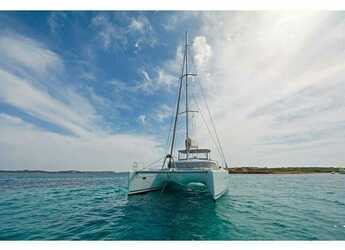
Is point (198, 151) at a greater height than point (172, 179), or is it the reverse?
point (198, 151)

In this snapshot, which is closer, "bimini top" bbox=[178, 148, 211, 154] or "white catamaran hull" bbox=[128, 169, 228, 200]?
"white catamaran hull" bbox=[128, 169, 228, 200]

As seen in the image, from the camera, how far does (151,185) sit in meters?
10.3

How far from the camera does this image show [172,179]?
9703 millimetres

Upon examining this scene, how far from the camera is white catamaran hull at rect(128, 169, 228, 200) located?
849 cm

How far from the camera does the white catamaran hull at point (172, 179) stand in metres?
8.49

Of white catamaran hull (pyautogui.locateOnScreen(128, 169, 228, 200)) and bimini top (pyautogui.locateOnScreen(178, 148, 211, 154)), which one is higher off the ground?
bimini top (pyautogui.locateOnScreen(178, 148, 211, 154))

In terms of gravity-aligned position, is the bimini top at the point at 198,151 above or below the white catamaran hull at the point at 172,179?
above

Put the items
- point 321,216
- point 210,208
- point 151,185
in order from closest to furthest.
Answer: point 321,216, point 210,208, point 151,185

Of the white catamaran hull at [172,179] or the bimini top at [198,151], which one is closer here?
the white catamaran hull at [172,179]

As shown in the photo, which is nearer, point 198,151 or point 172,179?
point 172,179
